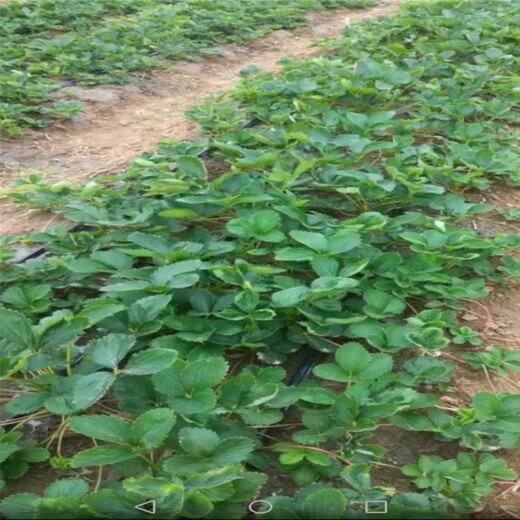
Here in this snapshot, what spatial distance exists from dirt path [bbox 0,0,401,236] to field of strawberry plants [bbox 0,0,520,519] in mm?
366

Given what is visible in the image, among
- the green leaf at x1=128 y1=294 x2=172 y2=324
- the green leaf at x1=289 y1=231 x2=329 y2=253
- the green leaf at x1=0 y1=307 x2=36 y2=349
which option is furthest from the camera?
the green leaf at x1=289 y1=231 x2=329 y2=253

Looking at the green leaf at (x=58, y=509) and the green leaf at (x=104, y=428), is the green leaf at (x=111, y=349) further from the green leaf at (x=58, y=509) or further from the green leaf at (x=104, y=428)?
the green leaf at (x=58, y=509)

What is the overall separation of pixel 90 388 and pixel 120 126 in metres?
2.58

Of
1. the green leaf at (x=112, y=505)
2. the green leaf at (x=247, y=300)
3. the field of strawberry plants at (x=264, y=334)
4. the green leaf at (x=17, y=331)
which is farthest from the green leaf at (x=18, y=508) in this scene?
the green leaf at (x=247, y=300)

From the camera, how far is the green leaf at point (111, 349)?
1405 mm

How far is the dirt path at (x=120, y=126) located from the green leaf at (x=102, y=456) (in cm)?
139

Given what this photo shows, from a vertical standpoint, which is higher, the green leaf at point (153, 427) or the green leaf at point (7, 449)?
the green leaf at point (153, 427)

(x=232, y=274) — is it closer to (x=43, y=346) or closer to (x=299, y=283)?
(x=299, y=283)

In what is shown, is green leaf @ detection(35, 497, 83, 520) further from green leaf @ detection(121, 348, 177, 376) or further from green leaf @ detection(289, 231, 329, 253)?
green leaf @ detection(289, 231, 329, 253)

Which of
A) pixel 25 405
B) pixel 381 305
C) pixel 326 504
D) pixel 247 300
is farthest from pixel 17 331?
pixel 381 305

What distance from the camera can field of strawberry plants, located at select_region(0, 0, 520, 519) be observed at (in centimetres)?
125

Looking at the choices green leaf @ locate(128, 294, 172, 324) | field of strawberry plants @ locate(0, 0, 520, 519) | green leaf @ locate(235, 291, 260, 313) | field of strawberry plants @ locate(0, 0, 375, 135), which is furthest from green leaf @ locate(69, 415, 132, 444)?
field of strawberry plants @ locate(0, 0, 375, 135)

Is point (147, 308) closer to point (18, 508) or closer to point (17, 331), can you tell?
point (17, 331)

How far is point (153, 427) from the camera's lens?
1252mm
